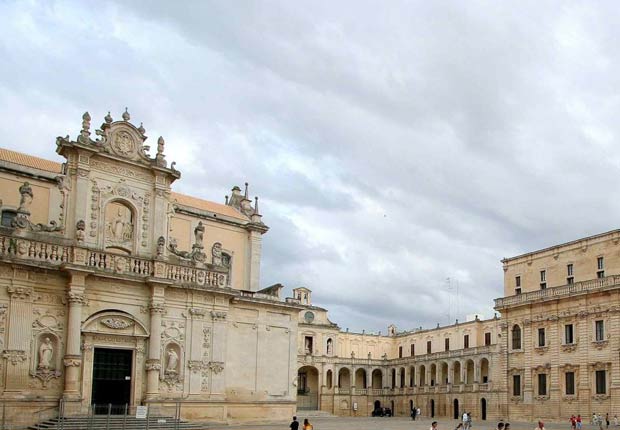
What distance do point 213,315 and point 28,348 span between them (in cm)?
914

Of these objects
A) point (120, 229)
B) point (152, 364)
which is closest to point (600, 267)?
point (152, 364)

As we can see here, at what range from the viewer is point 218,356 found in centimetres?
3547

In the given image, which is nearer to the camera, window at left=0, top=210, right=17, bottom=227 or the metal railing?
the metal railing

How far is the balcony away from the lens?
1865 inches

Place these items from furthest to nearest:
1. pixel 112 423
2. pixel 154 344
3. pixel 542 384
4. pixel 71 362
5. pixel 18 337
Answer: pixel 542 384 < pixel 154 344 < pixel 71 362 < pixel 112 423 < pixel 18 337

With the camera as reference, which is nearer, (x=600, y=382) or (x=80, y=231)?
(x=80, y=231)

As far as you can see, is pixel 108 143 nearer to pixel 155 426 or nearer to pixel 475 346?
pixel 155 426

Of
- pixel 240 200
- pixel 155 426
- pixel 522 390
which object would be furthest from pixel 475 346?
pixel 155 426

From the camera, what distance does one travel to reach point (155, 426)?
30484 millimetres

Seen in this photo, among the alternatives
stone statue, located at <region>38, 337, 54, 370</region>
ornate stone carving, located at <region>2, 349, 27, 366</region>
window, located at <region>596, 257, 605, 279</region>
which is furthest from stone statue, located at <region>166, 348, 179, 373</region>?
window, located at <region>596, 257, 605, 279</region>

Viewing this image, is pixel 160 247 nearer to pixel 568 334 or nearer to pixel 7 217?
pixel 7 217

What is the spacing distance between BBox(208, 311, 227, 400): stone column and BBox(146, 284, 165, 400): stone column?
2.99 meters

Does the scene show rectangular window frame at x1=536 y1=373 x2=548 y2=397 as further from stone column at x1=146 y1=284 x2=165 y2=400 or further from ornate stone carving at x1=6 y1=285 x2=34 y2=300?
ornate stone carving at x1=6 y1=285 x2=34 y2=300

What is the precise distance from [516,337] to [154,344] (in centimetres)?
3222
